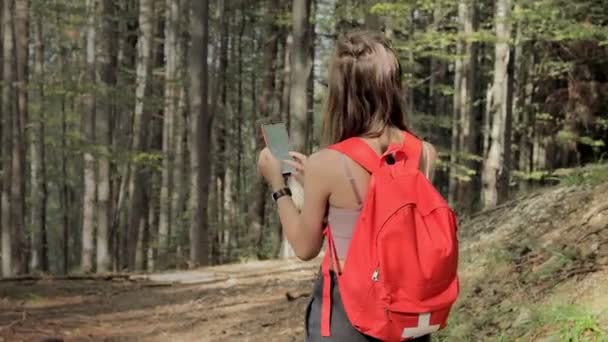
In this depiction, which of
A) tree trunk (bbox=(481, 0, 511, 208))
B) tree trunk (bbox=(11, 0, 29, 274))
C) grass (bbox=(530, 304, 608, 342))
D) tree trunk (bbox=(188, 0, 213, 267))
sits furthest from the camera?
tree trunk (bbox=(481, 0, 511, 208))

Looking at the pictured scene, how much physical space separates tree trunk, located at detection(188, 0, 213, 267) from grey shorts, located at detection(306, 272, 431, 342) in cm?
1155

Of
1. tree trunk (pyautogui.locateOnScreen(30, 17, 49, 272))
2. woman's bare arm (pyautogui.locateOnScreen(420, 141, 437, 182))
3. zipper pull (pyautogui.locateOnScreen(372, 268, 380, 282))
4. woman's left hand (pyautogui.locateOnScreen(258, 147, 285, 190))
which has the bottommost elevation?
tree trunk (pyautogui.locateOnScreen(30, 17, 49, 272))

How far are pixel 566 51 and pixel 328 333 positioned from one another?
1795 cm

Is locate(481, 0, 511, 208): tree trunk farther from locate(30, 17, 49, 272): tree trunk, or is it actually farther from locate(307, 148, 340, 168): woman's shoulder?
locate(30, 17, 49, 272): tree trunk

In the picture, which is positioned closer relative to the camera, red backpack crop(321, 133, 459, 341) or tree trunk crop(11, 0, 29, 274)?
red backpack crop(321, 133, 459, 341)

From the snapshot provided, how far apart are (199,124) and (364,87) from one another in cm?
1215

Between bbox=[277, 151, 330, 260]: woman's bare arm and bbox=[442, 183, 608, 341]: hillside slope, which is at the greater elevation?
bbox=[277, 151, 330, 260]: woman's bare arm

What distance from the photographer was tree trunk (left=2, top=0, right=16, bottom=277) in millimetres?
13555

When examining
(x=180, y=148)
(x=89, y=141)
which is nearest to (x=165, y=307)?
(x=89, y=141)

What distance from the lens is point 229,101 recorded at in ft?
93.4

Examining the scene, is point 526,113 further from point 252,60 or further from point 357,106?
point 357,106

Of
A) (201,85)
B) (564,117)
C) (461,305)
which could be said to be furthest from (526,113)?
(461,305)

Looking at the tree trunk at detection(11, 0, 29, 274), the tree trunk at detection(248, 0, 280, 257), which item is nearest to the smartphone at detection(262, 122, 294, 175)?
the tree trunk at detection(11, 0, 29, 274)

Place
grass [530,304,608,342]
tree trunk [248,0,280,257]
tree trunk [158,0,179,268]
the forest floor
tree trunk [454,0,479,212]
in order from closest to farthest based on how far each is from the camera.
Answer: grass [530,304,608,342], the forest floor, tree trunk [158,0,179,268], tree trunk [454,0,479,212], tree trunk [248,0,280,257]
